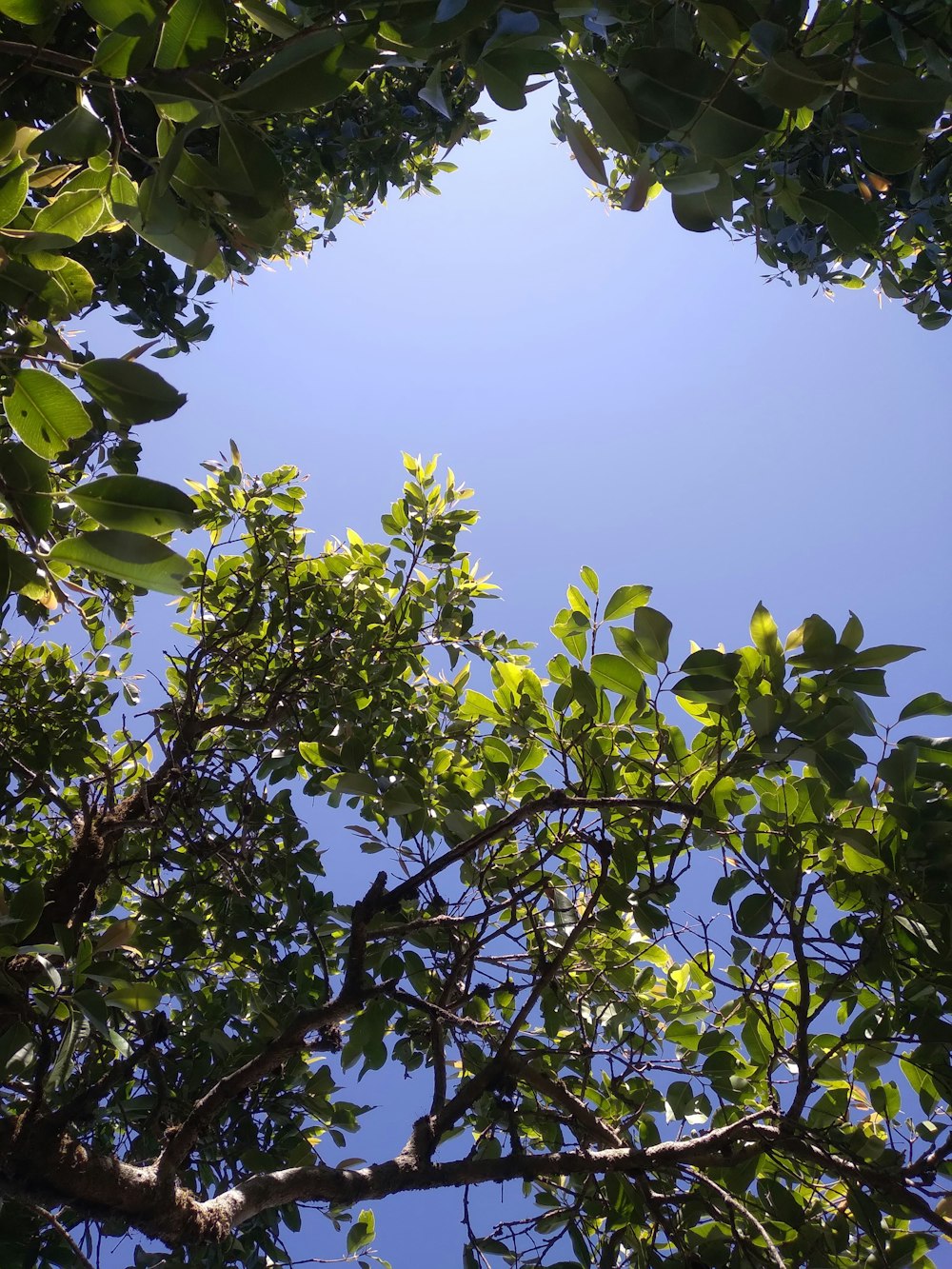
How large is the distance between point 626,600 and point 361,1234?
6.99 feet

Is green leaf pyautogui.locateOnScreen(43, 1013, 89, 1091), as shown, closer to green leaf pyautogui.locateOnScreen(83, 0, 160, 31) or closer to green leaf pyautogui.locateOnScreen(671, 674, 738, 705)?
green leaf pyautogui.locateOnScreen(671, 674, 738, 705)

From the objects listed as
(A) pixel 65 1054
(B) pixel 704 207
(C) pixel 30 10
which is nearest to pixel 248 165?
(C) pixel 30 10

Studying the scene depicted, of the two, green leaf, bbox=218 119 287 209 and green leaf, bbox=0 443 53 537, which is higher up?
green leaf, bbox=218 119 287 209

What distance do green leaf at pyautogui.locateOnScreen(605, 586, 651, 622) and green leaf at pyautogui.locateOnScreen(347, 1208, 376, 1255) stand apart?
2.04m

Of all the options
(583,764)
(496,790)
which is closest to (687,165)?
(583,764)

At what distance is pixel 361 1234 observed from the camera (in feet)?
7.95

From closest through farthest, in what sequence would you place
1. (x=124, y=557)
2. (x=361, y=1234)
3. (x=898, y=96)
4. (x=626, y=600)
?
1. (x=124, y=557)
2. (x=898, y=96)
3. (x=626, y=600)
4. (x=361, y=1234)

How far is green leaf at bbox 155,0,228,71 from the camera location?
3.28ft

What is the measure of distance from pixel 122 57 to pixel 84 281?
14.4 inches

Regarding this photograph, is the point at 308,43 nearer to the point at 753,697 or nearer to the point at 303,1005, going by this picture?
the point at 753,697

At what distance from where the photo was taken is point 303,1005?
242 cm

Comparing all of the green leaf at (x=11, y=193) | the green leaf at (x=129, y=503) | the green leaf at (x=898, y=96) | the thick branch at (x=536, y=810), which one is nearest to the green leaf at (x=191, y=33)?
the green leaf at (x=11, y=193)

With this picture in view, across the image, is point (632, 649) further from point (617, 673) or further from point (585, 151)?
point (585, 151)

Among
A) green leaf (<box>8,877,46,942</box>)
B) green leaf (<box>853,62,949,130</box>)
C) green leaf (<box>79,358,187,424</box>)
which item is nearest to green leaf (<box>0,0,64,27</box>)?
green leaf (<box>79,358,187,424</box>)
